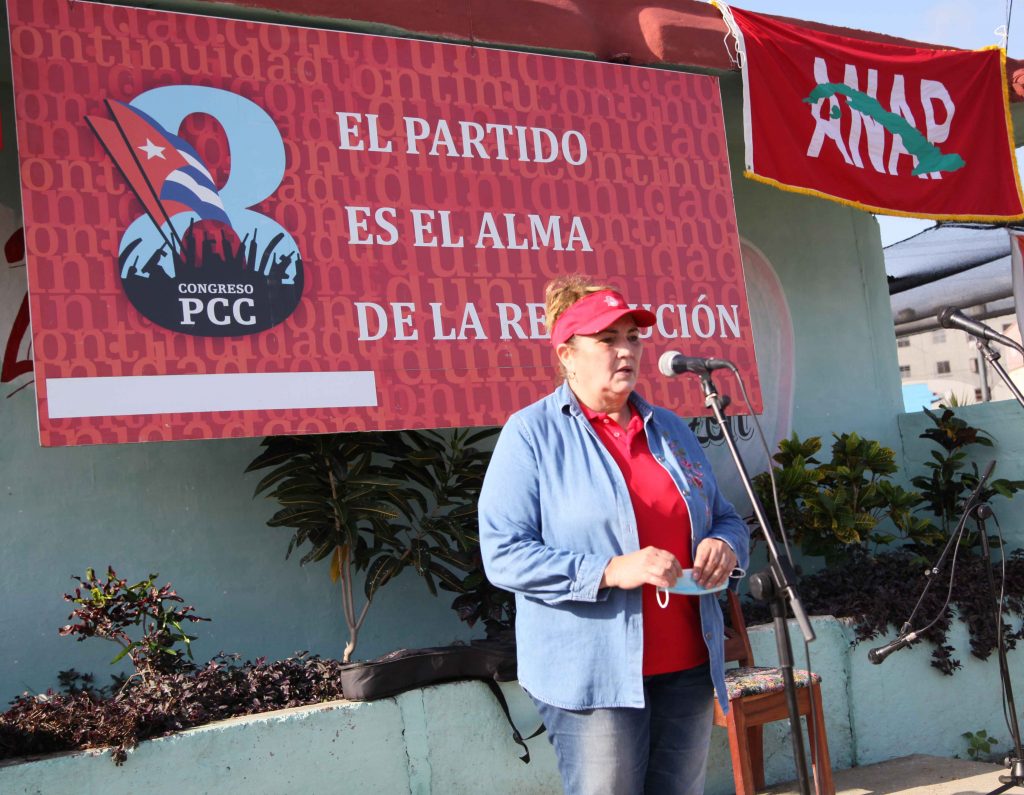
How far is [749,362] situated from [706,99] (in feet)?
4.55

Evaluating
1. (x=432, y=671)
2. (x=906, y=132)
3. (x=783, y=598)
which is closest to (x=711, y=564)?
(x=783, y=598)

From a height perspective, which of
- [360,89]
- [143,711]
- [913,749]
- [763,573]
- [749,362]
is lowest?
[913,749]

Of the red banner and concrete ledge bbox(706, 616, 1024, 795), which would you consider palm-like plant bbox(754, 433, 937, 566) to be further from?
the red banner

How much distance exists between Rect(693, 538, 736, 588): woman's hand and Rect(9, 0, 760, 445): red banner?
242 cm

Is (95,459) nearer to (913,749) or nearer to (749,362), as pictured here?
(749,362)

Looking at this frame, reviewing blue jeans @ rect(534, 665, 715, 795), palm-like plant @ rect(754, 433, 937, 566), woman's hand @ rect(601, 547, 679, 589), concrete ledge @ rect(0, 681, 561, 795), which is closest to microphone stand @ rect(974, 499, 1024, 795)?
palm-like plant @ rect(754, 433, 937, 566)

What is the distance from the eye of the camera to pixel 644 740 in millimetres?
2578

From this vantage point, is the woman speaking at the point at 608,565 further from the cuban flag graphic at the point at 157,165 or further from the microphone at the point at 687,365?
the cuban flag graphic at the point at 157,165

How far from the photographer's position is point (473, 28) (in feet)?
17.4

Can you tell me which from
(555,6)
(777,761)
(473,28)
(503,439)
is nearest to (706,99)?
(555,6)

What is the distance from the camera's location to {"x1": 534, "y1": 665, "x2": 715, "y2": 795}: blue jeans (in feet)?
8.25

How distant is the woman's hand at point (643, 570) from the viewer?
2.43m

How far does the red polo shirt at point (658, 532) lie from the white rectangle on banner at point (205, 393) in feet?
7.01

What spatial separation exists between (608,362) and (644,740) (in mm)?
872
